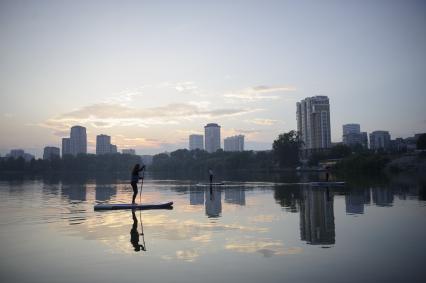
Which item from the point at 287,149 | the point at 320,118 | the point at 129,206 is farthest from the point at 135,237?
the point at 320,118

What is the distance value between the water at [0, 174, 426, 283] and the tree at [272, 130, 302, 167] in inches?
5161

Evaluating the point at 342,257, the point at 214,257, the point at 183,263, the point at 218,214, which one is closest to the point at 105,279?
the point at 183,263

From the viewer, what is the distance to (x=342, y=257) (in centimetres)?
934

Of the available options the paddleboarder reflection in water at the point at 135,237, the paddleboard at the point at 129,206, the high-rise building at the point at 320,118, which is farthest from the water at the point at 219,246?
the high-rise building at the point at 320,118

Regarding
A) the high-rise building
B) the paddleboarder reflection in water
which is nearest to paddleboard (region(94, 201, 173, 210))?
the paddleboarder reflection in water

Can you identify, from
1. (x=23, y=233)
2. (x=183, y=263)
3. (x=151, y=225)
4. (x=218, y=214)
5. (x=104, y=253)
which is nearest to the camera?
(x=183, y=263)

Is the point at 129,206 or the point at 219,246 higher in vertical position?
the point at 129,206

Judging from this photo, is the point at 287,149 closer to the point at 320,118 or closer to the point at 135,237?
the point at 320,118

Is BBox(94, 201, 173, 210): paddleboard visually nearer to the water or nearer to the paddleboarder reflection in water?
the water

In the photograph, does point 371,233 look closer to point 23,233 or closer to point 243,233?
point 243,233

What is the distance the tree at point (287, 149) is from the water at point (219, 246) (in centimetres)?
13108

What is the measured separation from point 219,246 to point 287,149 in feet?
459

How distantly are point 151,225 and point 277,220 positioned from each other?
16.2 feet

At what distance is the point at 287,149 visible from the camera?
147875mm
